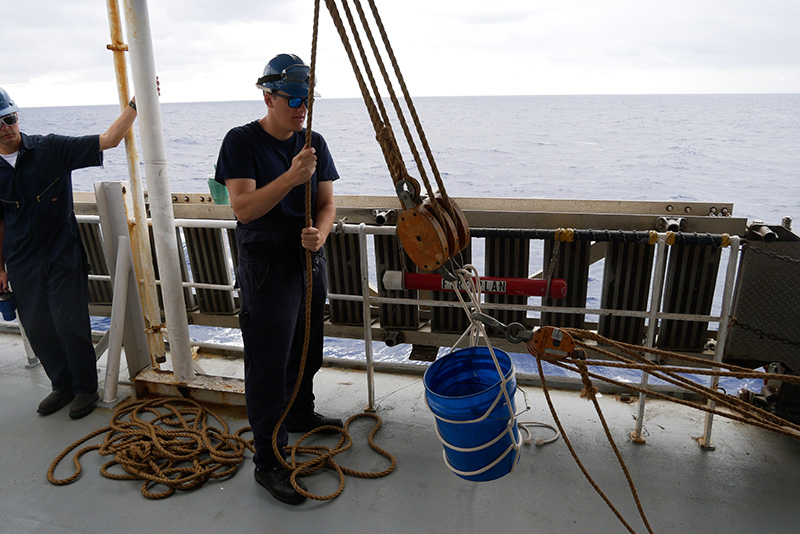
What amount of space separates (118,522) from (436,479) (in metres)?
1.39

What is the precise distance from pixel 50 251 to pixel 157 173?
84 cm

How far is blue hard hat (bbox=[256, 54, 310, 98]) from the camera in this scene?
217 centimetres

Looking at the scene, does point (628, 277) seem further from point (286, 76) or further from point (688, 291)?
point (286, 76)

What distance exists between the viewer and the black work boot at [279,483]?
2361 mm

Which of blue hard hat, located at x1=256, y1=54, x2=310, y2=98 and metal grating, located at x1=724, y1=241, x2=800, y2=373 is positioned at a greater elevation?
blue hard hat, located at x1=256, y1=54, x2=310, y2=98

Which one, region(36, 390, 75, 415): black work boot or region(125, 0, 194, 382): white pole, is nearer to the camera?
region(125, 0, 194, 382): white pole

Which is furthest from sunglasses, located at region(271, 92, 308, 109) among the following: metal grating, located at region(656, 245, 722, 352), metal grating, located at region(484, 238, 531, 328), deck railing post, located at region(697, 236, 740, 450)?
metal grating, located at region(656, 245, 722, 352)

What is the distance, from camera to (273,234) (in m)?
2.33

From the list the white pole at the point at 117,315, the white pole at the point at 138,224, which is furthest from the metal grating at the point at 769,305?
the white pole at the point at 117,315

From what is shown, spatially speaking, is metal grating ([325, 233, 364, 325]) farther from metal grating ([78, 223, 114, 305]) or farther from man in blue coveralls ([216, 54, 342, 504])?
metal grating ([78, 223, 114, 305])

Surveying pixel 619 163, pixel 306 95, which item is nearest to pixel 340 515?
pixel 306 95

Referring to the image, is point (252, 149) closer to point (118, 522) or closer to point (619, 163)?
point (118, 522)

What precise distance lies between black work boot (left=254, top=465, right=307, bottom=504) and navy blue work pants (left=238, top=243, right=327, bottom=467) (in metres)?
0.04

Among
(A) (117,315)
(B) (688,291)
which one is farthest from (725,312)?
(A) (117,315)
